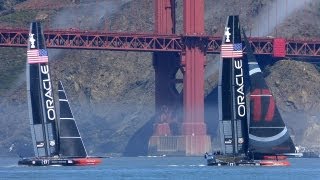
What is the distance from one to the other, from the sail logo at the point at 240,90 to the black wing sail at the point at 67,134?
392 inches

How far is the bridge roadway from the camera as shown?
155m

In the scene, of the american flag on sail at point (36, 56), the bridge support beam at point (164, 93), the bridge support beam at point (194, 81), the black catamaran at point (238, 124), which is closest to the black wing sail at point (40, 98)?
the american flag on sail at point (36, 56)

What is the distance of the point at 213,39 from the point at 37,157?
3929 centimetres

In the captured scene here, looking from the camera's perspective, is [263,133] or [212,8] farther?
[212,8]

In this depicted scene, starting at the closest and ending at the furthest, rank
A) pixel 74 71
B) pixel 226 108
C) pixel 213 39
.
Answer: pixel 226 108 < pixel 213 39 < pixel 74 71

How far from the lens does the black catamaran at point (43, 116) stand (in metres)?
120

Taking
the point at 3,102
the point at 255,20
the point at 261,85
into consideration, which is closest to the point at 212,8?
the point at 255,20

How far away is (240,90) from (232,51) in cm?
205

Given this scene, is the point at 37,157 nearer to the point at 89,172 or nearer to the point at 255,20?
the point at 89,172

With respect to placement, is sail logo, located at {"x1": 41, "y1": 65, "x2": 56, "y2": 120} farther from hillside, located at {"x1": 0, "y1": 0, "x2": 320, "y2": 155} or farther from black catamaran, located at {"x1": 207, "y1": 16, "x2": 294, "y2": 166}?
hillside, located at {"x1": 0, "y1": 0, "x2": 320, "y2": 155}

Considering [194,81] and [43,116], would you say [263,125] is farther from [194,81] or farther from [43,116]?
[194,81]

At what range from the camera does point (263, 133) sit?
11981 centimetres

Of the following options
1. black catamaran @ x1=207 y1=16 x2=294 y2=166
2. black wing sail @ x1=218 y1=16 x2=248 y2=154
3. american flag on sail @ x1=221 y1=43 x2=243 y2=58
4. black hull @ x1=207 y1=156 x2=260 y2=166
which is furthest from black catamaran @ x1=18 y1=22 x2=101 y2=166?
american flag on sail @ x1=221 y1=43 x2=243 y2=58

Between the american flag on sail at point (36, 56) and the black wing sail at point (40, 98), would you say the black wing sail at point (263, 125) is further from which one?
the american flag on sail at point (36, 56)
